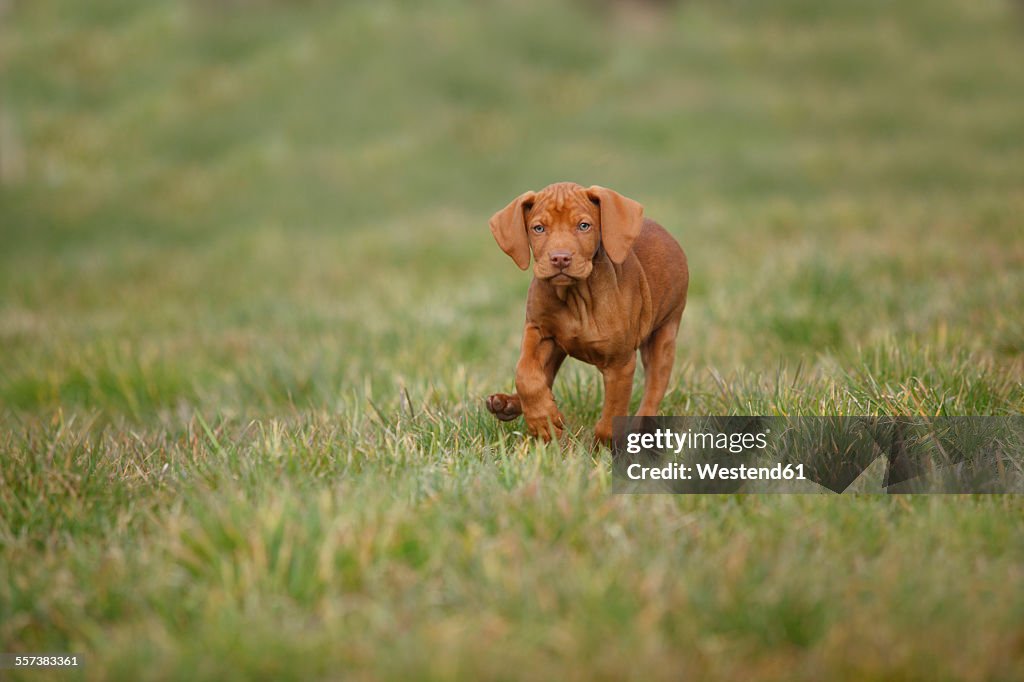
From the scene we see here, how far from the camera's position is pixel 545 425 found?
118 inches

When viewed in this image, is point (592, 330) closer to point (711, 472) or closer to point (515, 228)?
point (515, 228)

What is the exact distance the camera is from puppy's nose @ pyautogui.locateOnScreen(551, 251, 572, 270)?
8.95 ft

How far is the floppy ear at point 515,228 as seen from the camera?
9.53ft

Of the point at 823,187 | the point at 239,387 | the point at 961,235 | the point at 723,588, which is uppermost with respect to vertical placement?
the point at 823,187

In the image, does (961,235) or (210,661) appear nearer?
(210,661)

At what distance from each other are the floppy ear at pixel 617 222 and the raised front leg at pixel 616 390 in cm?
40

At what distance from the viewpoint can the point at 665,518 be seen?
255cm

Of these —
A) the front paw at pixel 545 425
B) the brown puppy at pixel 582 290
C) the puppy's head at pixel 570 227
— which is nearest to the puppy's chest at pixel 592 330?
the brown puppy at pixel 582 290

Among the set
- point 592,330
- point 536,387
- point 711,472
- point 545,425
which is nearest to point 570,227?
point 592,330

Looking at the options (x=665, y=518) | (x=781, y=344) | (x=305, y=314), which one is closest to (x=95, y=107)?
(x=305, y=314)

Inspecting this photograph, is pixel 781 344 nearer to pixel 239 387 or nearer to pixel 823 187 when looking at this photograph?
pixel 239 387

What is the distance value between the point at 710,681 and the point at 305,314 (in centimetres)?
539

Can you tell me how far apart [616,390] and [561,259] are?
560 mm

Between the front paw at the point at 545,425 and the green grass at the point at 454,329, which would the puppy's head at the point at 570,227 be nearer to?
the front paw at the point at 545,425
